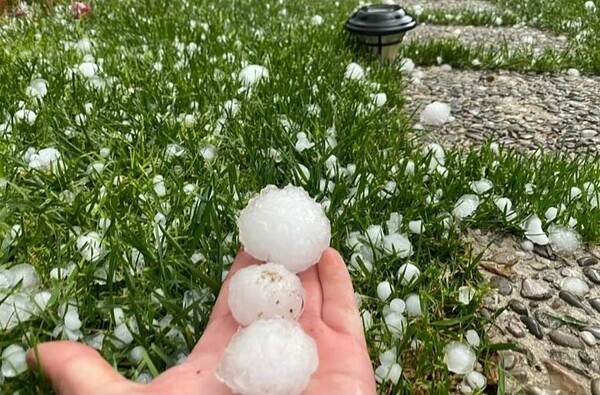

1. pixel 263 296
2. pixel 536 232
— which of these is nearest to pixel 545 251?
pixel 536 232

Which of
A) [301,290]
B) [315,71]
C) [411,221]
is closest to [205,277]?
[301,290]

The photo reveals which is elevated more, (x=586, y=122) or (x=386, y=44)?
(x=386, y=44)

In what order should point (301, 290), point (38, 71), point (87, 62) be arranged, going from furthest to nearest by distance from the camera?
point (87, 62) < point (38, 71) < point (301, 290)

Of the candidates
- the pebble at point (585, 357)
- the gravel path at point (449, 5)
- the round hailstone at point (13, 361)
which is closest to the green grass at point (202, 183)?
the round hailstone at point (13, 361)

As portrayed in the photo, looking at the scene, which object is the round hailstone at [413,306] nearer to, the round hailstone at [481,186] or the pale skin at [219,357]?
the pale skin at [219,357]

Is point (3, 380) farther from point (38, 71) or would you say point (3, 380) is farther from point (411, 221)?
point (38, 71)

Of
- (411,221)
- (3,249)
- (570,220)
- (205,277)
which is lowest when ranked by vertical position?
(570,220)

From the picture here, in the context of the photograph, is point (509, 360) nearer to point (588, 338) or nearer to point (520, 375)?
point (520, 375)
